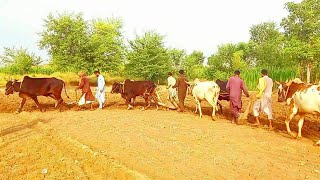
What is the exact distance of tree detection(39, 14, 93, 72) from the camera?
1250 inches

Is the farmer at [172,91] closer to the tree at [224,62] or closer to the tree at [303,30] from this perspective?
the tree at [303,30]

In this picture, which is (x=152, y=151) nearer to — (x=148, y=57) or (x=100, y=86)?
(x=100, y=86)

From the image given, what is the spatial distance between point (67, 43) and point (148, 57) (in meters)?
7.34

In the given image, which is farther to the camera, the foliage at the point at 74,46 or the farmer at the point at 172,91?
the foliage at the point at 74,46

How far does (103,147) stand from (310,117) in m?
10.0

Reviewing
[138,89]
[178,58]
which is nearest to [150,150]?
[138,89]

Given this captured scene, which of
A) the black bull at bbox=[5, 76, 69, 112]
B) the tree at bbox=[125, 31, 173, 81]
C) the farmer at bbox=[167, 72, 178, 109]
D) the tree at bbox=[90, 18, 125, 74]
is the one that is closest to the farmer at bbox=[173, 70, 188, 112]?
the farmer at bbox=[167, 72, 178, 109]

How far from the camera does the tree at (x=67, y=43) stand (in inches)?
1250

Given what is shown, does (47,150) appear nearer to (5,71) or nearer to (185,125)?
(185,125)

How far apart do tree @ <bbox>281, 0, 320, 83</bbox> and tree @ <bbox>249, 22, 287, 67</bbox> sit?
293 inches

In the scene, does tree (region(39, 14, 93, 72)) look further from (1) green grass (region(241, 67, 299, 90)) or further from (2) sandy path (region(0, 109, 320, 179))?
(2) sandy path (region(0, 109, 320, 179))

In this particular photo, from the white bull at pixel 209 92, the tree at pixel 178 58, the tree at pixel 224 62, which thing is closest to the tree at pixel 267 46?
the tree at pixel 224 62

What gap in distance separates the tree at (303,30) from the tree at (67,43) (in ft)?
57.8

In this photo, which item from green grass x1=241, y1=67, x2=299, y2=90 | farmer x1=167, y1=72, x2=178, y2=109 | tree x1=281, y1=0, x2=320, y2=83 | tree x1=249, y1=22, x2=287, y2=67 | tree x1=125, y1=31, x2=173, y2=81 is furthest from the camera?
tree x1=249, y1=22, x2=287, y2=67
